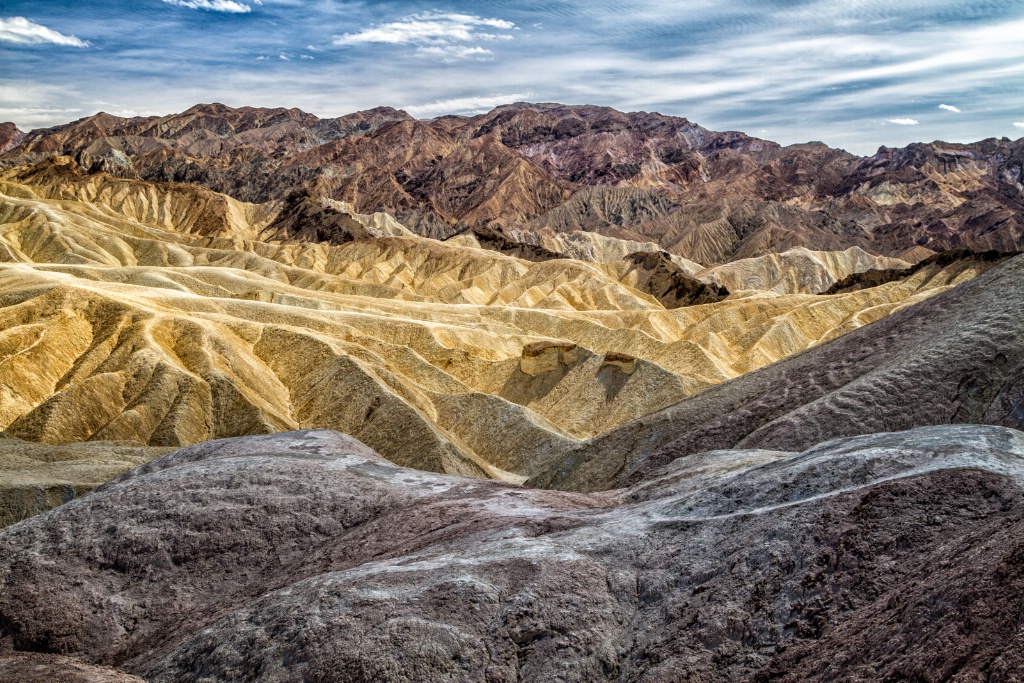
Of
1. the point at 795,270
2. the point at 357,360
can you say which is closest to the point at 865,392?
the point at 357,360

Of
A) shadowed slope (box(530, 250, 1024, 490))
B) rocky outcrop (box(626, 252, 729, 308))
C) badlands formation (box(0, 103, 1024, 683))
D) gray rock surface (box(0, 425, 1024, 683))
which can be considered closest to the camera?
gray rock surface (box(0, 425, 1024, 683))

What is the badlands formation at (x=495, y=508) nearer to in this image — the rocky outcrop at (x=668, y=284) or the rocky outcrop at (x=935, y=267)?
the rocky outcrop at (x=668, y=284)

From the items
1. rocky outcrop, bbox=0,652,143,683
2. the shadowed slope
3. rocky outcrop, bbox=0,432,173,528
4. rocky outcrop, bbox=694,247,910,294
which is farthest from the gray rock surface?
rocky outcrop, bbox=694,247,910,294

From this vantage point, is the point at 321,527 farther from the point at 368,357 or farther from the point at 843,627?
the point at 368,357

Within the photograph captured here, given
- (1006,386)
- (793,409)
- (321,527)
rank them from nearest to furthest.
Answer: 1. (321,527)
2. (1006,386)
3. (793,409)

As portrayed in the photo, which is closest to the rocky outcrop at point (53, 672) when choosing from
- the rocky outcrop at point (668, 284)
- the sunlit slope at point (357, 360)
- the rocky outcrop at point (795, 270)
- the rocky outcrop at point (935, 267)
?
the sunlit slope at point (357, 360)

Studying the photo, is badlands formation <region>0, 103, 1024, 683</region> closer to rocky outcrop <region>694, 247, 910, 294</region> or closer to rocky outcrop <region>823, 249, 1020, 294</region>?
rocky outcrop <region>823, 249, 1020, 294</region>

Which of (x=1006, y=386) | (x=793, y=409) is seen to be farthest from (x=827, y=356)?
(x=1006, y=386)
